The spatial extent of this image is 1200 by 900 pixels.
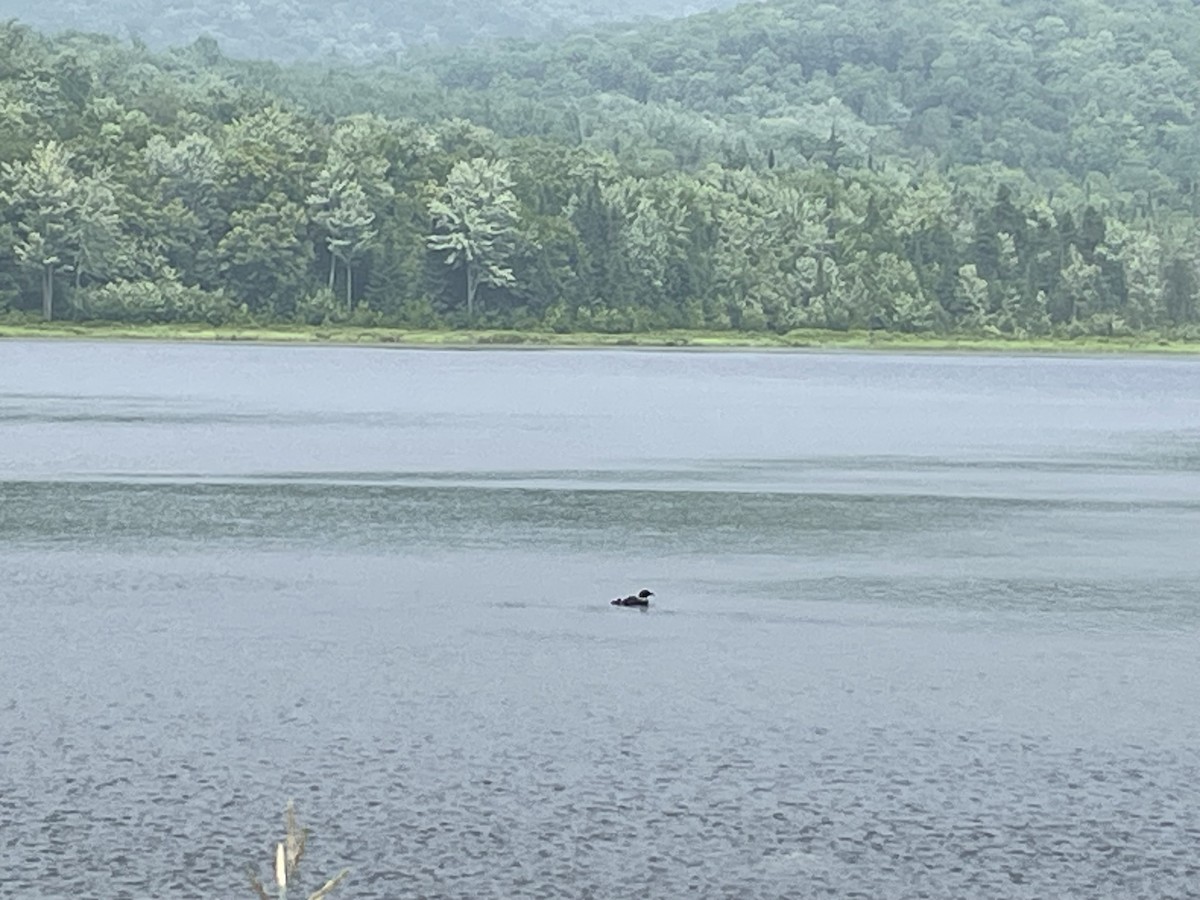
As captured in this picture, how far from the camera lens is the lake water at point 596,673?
79.2ft

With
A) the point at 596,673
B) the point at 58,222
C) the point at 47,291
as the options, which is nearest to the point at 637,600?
the point at 596,673

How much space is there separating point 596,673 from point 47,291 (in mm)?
162504

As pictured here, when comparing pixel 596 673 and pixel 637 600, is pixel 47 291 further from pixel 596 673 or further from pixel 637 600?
pixel 596 673

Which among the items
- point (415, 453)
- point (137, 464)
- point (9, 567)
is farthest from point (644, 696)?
point (415, 453)

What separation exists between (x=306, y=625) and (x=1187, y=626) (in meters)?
14.7

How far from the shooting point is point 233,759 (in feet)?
91.5

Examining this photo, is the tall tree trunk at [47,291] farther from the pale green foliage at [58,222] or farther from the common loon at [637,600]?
the common loon at [637,600]

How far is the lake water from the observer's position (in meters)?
24.1

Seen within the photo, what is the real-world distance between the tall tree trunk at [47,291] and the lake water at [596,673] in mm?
114749

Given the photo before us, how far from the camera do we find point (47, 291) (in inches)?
7480

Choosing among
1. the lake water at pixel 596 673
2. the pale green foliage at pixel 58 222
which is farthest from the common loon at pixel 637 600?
the pale green foliage at pixel 58 222

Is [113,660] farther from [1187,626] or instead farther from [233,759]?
[1187,626]

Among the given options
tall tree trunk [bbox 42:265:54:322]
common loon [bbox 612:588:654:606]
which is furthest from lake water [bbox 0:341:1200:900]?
tall tree trunk [bbox 42:265:54:322]

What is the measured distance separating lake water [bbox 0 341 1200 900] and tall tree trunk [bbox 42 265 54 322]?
114749 mm
